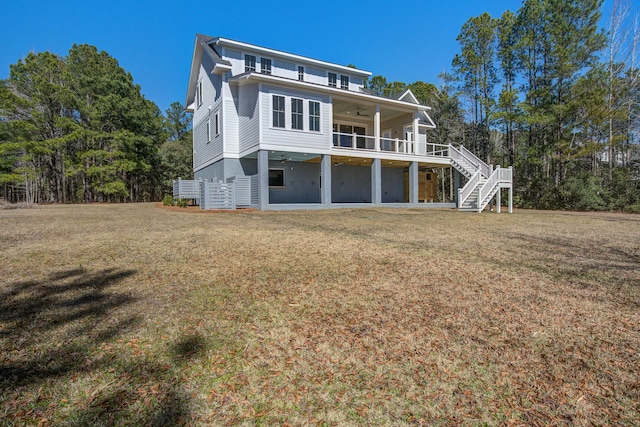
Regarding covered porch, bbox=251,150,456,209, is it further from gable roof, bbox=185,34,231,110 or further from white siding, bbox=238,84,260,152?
gable roof, bbox=185,34,231,110

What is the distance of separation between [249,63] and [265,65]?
104cm

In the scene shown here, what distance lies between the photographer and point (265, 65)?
19.4 m

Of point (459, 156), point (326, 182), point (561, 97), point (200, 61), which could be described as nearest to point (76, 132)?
point (200, 61)

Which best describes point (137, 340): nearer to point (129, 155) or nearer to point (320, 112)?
point (320, 112)

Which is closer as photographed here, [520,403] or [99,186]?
[520,403]

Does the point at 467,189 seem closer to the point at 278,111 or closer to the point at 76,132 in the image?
the point at 278,111

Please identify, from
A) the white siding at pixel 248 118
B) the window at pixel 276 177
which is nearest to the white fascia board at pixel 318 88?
the white siding at pixel 248 118

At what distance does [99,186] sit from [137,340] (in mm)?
34296

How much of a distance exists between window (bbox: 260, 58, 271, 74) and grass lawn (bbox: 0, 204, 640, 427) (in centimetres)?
1729

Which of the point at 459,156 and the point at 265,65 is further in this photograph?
the point at 459,156

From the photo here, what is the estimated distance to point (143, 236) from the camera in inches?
256

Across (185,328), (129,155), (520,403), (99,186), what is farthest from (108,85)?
(520,403)

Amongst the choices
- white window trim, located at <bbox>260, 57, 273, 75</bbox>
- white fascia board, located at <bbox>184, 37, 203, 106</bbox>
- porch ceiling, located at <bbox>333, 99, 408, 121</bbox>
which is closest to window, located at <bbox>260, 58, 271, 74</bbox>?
white window trim, located at <bbox>260, 57, 273, 75</bbox>

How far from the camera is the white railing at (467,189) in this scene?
1548 centimetres
